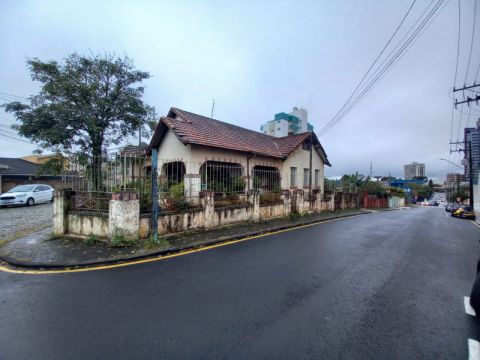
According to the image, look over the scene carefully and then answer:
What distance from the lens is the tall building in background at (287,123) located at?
53.6 meters

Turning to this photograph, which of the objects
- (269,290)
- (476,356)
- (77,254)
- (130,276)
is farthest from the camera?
(77,254)

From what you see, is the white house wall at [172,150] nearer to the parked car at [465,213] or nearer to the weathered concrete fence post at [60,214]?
the weathered concrete fence post at [60,214]

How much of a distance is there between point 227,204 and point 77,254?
5.57 meters

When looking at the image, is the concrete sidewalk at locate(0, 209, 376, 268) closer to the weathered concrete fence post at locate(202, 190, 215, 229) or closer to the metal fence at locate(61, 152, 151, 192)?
the weathered concrete fence post at locate(202, 190, 215, 229)

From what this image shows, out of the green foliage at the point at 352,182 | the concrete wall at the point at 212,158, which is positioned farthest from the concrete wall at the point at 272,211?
the green foliage at the point at 352,182

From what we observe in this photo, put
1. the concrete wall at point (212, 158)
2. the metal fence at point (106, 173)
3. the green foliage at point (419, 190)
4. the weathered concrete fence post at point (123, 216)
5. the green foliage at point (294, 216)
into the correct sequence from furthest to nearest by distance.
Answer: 1. the green foliage at point (419, 190)
2. the green foliage at point (294, 216)
3. the concrete wall at point (212, 158)
4. the metal fence at point (106, 173)
5. the weathered concrete fence post at point (123, 216)

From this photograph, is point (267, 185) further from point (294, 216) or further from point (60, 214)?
point (60, 214)

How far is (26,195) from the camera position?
16.5 m

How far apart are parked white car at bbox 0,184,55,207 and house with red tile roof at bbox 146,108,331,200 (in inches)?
393

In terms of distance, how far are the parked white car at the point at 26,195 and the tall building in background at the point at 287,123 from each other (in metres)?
44.7

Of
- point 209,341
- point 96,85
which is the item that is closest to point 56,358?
point 209,341

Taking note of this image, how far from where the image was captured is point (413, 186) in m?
75.4

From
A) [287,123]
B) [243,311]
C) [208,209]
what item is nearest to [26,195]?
[208,209]

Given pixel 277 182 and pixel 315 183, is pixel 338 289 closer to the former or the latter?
pixel 277 182
